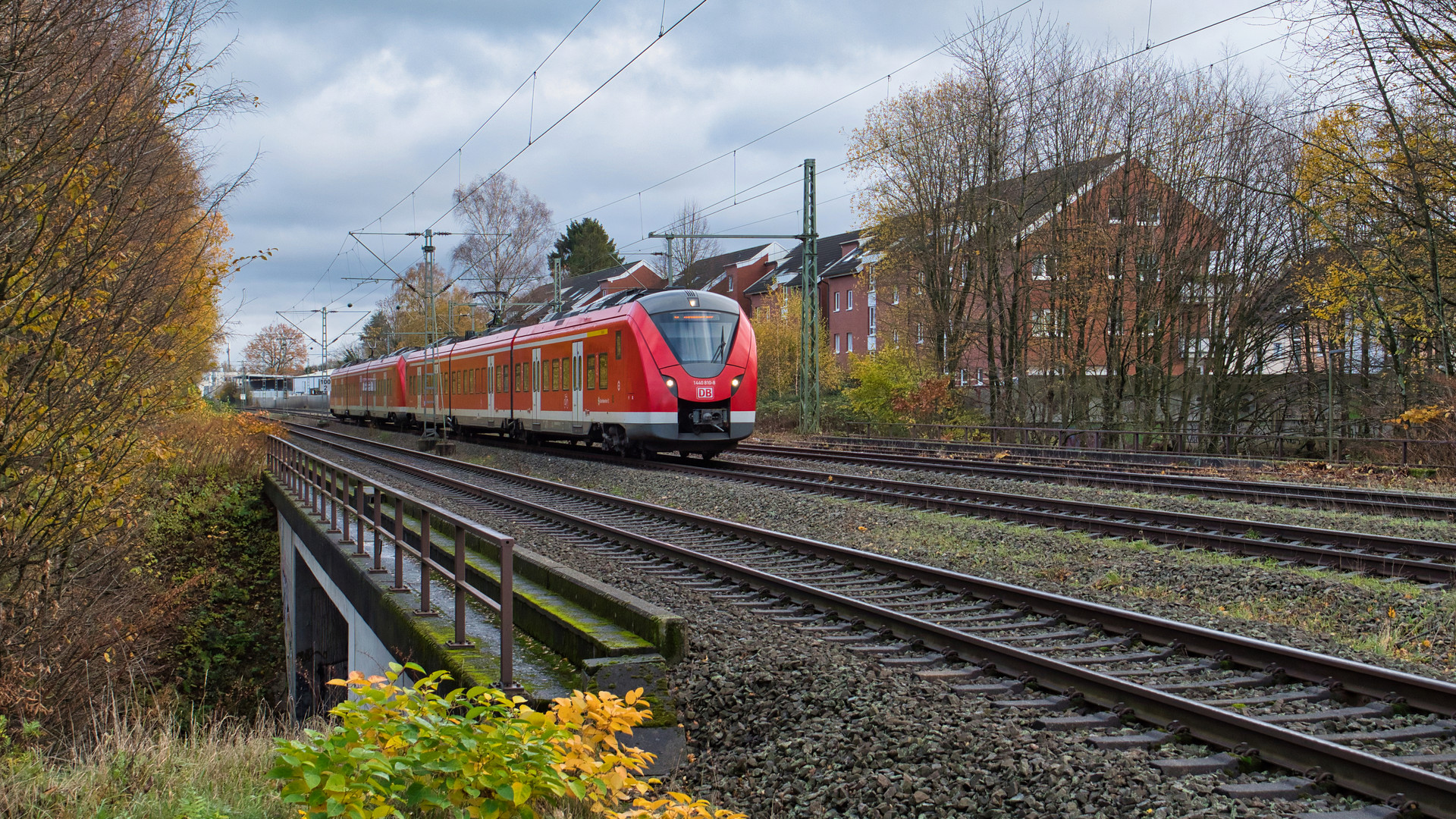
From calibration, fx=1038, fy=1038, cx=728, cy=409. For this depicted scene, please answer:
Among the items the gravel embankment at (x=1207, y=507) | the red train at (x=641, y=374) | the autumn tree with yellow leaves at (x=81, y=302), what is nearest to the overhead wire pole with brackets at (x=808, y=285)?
the red train at (x=641, y=374)

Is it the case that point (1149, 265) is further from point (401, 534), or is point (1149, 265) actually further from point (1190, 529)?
point (401, 534)

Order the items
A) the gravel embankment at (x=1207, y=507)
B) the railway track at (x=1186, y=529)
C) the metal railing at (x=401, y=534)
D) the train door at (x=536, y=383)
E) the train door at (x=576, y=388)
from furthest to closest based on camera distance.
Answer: the train door at (x=536, y=383), the train door at (x=576, y=388), the gravel embankment at (x=1207, y=507), the railway track at (x=1186, y=529), the metal railing at (x=401, y=534)

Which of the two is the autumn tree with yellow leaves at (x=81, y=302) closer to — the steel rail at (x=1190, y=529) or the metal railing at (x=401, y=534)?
the metal railing at (x=401, y=534)

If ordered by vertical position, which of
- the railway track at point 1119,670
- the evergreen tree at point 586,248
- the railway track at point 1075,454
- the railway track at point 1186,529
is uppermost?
the evergreen tree at point 586,248

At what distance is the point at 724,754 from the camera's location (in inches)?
197

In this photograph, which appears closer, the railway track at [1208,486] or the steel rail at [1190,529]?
the steel rail at [1190,529]

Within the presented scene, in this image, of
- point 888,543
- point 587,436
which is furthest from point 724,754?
point 587,436

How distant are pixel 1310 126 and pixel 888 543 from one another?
20.6 m

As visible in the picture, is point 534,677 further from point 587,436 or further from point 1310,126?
point 1310,126

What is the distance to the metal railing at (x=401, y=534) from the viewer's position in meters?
5.38

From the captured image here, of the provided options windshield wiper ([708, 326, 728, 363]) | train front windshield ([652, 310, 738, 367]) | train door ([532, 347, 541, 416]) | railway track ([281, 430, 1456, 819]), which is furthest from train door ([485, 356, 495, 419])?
railway track ([281, 430, 1456, 819])

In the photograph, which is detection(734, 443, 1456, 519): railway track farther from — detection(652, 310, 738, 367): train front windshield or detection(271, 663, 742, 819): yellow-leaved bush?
detection(271, 663, 742, 819): yellow-leaved bush

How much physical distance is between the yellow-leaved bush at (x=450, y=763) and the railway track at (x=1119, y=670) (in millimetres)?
2140

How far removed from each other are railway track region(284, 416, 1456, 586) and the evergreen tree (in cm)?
8019
